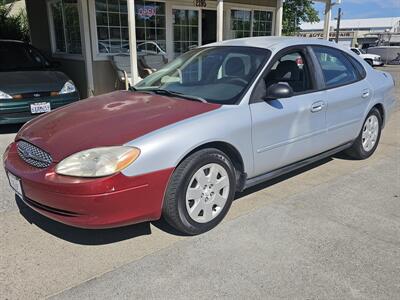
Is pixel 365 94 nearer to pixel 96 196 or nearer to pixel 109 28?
pixel 96 196

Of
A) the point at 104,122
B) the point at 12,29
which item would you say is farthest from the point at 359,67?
the point at 12,29

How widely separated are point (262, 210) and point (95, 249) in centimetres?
157

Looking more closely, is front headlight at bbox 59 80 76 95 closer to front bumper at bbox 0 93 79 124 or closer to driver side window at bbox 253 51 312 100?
front bumper at bbox 0 93 79 124

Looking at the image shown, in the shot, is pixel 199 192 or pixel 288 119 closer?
pixel 199 192

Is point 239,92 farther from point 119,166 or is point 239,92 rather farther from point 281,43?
point 119,166

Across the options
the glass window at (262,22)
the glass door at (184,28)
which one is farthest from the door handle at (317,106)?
the glass window at (262,22)

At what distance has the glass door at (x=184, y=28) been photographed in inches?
457

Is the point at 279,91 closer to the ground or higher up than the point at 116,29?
closer to the ground

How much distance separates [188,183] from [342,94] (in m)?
2.39

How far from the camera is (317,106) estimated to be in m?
4.23

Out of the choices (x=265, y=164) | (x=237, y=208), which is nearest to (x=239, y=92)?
(x=265, y=164)

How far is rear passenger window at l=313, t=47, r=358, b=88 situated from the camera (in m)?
4.48

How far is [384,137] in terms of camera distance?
6750 mm

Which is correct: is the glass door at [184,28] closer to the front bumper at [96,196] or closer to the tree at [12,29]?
the tree at [12,29]
